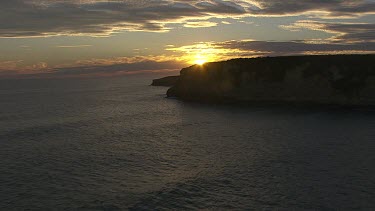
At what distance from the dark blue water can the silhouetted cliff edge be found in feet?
56.8

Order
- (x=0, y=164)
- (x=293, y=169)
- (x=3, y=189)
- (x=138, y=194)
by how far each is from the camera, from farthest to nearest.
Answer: (x=0, y=164) < (x=293, y=169) < (x=3, y=189) < (x=138, y=194)

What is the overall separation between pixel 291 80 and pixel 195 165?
6219 cm

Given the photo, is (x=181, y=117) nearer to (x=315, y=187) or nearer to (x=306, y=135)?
(x=306, y=135)

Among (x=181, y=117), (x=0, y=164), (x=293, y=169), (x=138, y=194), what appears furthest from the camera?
(x=181, y=117)

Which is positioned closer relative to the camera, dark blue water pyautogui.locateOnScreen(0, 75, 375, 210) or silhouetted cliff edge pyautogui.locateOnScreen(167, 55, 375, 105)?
dark blue water pyautogui.locateOnScreen(0, 75, 375, 210)

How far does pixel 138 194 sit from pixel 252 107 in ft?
207

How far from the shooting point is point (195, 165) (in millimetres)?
39031

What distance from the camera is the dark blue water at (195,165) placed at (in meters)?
28.5

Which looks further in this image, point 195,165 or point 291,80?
point 291,80

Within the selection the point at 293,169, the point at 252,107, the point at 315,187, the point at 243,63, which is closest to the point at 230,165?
the point at 293,169

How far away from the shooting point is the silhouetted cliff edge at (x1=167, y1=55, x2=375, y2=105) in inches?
3401

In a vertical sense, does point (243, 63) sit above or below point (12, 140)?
above

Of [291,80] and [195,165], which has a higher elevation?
[291,80]

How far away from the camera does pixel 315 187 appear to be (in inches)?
1203
